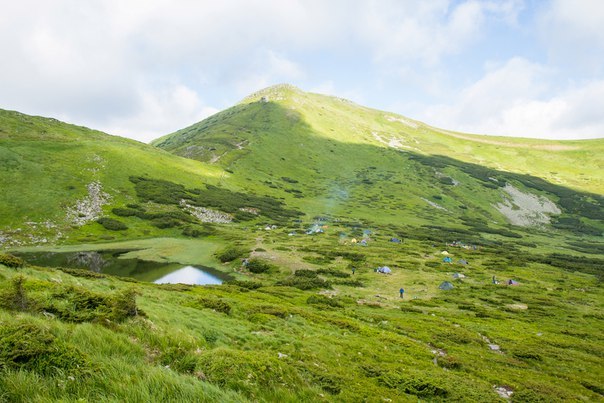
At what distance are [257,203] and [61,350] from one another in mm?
127041

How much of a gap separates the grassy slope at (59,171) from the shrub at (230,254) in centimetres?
2626

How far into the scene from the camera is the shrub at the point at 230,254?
68312 mm

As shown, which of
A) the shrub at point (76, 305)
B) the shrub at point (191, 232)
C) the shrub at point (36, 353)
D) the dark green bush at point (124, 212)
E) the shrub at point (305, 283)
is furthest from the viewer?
the dark green bush at point (124, 212)

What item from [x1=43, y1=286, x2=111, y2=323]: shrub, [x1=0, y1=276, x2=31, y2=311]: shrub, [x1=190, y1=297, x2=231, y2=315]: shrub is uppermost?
[x1=0, y1=276, x2=31, y2=311]: shrub

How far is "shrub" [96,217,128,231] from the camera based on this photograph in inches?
3191

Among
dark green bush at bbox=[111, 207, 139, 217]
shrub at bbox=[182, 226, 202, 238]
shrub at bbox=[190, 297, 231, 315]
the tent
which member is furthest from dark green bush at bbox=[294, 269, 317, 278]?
dark green bush at bbox=[111, 207, 139, 217]

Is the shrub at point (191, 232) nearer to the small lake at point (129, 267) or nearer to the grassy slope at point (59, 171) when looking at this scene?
the grassy slope at point (59, 171)

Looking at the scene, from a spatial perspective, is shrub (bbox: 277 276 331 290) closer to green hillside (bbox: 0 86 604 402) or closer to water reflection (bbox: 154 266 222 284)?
green hillside (bbox: 0 86 604 402)

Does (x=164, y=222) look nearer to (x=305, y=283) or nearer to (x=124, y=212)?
(x=124, y=212)

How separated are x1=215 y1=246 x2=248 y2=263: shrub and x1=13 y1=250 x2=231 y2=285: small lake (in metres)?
5.38

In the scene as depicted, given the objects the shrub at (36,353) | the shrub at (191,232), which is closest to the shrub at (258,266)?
the shrub at (191,232)

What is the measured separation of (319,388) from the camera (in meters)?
12.4

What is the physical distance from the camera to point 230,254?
69375 millimetres

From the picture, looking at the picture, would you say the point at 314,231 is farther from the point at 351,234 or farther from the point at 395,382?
the point at 395,382
